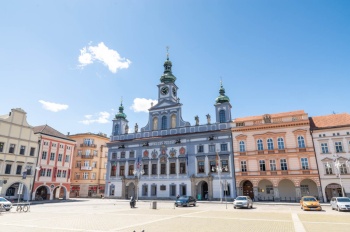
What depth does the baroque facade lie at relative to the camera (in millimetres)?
46009

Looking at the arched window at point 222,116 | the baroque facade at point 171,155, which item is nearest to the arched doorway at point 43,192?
the baroque facade at point 171,155

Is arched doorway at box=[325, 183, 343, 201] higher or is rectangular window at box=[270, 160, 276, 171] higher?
rectangular window at box=[270, 160, 276, 171]

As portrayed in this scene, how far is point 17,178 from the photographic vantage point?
138 feet

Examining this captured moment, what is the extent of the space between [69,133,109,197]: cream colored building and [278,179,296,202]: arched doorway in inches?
1769

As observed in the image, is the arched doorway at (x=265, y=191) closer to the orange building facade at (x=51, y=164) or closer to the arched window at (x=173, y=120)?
the arched window at (x=173, y=120)

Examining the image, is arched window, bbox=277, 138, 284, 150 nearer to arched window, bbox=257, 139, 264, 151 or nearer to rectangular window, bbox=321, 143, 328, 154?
arched window, bbox=257, 139, 264, 151

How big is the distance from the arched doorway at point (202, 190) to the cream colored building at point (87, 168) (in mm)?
30118

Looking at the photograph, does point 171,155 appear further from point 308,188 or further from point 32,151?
point 32,151

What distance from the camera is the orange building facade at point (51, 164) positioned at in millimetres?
46719

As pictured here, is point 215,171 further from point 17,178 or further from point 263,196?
point 17,178

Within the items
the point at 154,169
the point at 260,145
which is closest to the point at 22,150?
the point at 154,169

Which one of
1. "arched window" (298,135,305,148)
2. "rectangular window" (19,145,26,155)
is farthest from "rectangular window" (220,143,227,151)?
"rectangular window" (19,145,26,155)

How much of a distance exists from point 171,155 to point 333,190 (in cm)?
2981

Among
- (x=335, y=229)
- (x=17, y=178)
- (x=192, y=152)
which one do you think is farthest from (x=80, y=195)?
(x=335, y=229)
